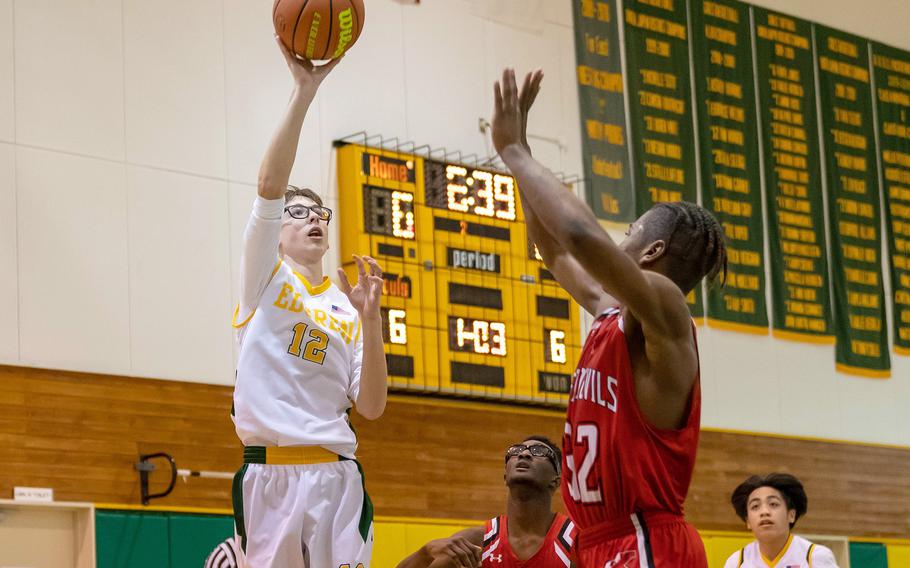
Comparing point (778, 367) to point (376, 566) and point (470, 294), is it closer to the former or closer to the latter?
point (470, 294)

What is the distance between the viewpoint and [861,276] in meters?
17.4

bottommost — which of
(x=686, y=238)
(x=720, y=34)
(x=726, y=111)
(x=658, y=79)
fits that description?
(x=686, y=238)

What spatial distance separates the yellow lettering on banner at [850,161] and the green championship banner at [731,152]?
4.53 feet

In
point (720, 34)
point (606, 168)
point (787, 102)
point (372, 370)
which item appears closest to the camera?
point (372, 370)

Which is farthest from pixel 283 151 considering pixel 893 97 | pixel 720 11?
pixel 893 97

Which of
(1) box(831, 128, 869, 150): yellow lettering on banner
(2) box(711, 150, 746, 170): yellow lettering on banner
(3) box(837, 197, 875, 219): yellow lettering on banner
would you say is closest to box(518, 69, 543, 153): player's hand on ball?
(2) box(711, 150, 746, 170): yellow lettering on banner

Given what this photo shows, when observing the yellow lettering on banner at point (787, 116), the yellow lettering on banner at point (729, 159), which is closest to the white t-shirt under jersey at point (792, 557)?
the yellow lettering on banner at point (729, 159)

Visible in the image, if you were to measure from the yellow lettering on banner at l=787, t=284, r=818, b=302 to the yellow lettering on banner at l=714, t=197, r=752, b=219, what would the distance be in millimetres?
1005

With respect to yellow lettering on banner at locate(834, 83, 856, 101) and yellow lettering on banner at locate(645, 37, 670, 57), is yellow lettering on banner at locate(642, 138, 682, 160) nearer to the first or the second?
yellow lettering on banner at locate(645, 37, 670, 57)

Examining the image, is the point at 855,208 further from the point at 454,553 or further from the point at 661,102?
the point at 454,553

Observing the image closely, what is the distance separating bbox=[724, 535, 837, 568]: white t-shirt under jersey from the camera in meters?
10.5

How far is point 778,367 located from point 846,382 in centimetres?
113

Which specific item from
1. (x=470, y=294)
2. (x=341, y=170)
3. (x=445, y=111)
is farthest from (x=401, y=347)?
(x=445, y=111)

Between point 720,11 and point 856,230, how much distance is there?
313 cm
